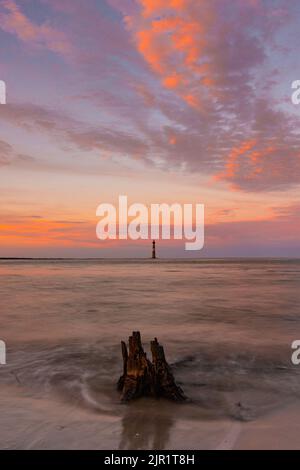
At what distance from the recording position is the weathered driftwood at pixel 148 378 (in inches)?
266

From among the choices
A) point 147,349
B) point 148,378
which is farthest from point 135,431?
point 147,349

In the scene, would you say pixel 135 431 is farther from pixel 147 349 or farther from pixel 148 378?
pixel 147 349

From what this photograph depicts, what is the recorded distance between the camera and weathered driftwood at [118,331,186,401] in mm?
6758

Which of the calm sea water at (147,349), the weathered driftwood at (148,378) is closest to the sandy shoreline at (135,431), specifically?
the calm sea water at (147,349)

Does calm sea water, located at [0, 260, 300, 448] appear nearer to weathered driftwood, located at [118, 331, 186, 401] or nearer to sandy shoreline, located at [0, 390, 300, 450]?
sandy shoreline, located at [0, 390, 300, 450]

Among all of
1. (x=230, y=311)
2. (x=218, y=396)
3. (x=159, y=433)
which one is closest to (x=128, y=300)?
(x=230, y=311)

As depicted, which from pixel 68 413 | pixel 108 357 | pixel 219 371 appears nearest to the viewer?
pixel 68 413

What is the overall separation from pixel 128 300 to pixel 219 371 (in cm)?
1516

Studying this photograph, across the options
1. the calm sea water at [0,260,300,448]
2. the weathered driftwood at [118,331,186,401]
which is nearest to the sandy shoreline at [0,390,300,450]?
the calm sea water at [0,260,300,448]

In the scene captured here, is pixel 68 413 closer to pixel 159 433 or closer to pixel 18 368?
pixel 159 433

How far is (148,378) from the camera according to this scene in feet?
22.6

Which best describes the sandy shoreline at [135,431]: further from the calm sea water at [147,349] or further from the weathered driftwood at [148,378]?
the weathered driftwood at [148,378]
